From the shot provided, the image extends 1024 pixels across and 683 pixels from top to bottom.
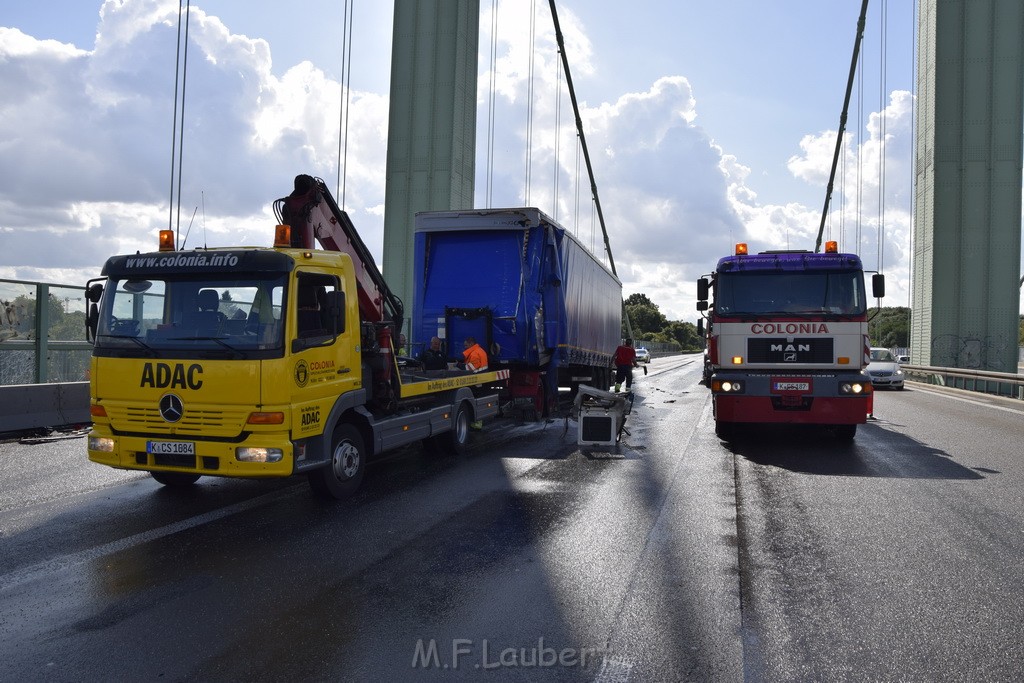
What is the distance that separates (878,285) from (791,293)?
4.16ft

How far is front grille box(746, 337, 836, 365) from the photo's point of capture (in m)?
11.2

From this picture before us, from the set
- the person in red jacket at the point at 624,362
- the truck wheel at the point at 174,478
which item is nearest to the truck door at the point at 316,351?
the truck wheel at the point at 174,478

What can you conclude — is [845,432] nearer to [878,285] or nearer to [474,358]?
[878,285]

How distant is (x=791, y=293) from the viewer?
11.5 m

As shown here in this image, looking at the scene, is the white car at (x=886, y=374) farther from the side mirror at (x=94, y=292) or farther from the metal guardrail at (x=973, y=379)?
the side mirror at (x=94, y=292)

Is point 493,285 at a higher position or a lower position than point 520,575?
higher

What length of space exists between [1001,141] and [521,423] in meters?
24.8

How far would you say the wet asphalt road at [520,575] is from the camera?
12.4 feet

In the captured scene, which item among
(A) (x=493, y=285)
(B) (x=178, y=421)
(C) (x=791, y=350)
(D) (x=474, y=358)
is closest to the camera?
(B) (x=178, y=421)

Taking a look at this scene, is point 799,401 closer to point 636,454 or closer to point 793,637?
point 636,454

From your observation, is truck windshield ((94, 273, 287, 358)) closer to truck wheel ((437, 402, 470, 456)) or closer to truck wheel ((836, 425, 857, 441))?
truck wheel ((437, 402, 470, 456))

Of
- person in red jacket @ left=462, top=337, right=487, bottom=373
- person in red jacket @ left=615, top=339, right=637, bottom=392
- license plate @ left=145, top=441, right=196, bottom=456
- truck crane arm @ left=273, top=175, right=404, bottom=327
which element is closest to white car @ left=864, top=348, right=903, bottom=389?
person in red jacket @ left=615, top=339, right=637, bottom=392

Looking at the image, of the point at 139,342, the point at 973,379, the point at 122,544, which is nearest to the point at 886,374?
the point at 973,379

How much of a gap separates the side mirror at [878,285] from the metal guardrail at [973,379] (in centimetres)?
1295
